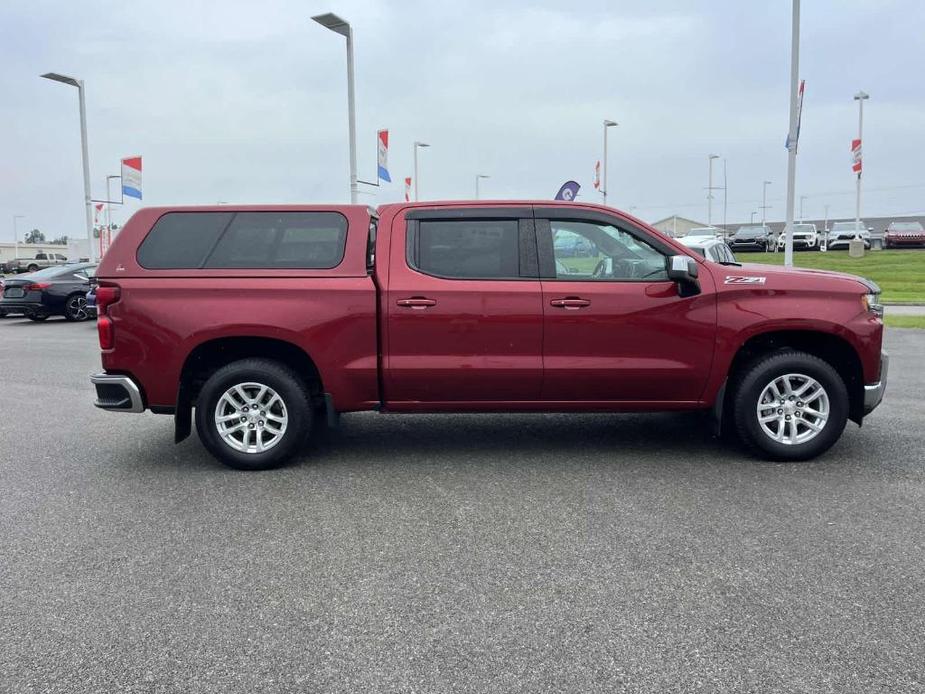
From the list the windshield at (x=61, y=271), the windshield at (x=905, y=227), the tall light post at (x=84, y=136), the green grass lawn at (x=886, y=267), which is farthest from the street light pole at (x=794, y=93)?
the windshield at (x=905, y=227)

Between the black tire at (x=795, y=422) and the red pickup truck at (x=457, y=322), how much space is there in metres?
0.01

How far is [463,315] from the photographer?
5938 mm

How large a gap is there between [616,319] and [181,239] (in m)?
3.19

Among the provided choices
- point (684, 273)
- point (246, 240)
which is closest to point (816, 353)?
point (684, 273)

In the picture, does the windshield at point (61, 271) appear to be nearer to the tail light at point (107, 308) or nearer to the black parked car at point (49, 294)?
the black parked car at point (49, 294)

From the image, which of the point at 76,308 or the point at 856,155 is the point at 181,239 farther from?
the point at 856,155

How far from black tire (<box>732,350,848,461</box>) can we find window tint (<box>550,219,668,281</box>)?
38.7 inches

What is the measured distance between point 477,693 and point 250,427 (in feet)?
11.5

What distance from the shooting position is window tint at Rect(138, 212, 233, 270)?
605 centimetres

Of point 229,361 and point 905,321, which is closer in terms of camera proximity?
point 229,361

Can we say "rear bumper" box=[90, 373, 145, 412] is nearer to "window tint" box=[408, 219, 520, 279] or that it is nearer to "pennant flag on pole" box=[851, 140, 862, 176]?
"window tint" box=[408, 219, 520, 279]

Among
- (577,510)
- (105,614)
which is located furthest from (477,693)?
(577,510)

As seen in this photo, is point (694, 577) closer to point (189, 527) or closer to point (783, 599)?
point (783, 599)

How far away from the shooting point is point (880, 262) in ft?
110
